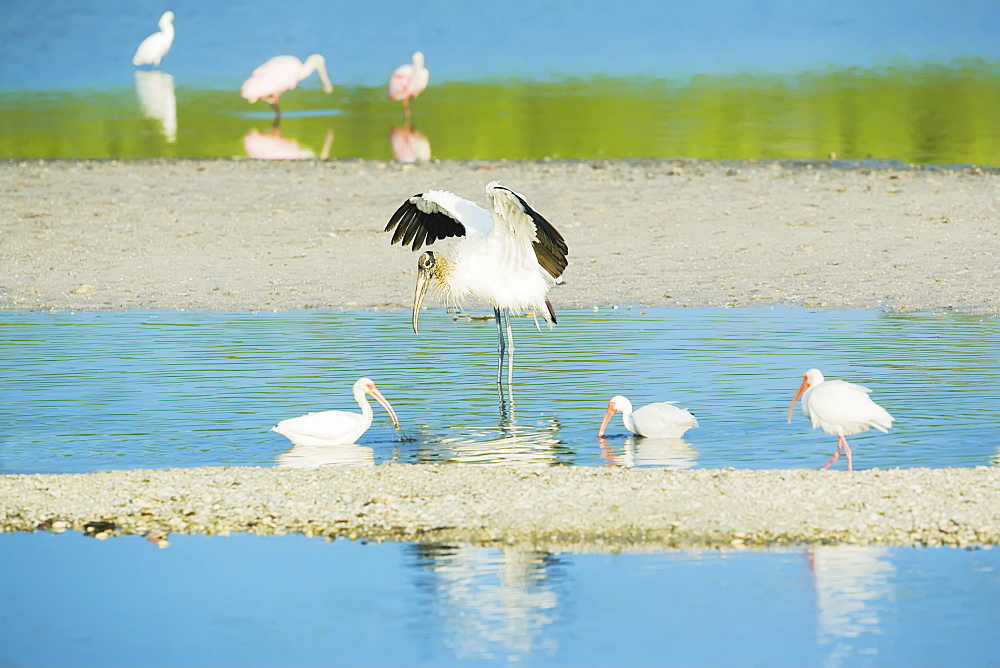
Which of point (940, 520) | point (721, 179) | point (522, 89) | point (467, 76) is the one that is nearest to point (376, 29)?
point (467, 76)

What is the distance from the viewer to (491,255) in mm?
11891

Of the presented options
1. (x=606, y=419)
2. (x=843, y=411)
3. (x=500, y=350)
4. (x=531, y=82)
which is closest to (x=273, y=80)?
(x=531, y=82)

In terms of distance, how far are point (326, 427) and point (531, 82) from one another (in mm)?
31095

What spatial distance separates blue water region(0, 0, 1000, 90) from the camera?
45250mm

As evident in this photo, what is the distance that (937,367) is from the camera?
1148 centimetres

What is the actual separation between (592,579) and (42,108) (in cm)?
2997

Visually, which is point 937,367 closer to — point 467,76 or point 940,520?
point 940,520

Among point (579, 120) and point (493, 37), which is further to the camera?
point (493, 37)

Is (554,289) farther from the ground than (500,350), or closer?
farther from the ground

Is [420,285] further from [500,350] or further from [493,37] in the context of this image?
[493,37]

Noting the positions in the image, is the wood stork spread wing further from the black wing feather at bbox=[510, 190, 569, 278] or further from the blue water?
the blue water

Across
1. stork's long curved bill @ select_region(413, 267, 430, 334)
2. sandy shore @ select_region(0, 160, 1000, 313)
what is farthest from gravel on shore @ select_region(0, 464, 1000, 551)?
sandy shore @ select_region(0, 160, 1000, 313)

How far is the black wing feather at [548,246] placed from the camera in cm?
1111

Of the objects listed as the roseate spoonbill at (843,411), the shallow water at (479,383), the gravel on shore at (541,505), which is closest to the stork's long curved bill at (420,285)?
the shallow water at (479,383)
